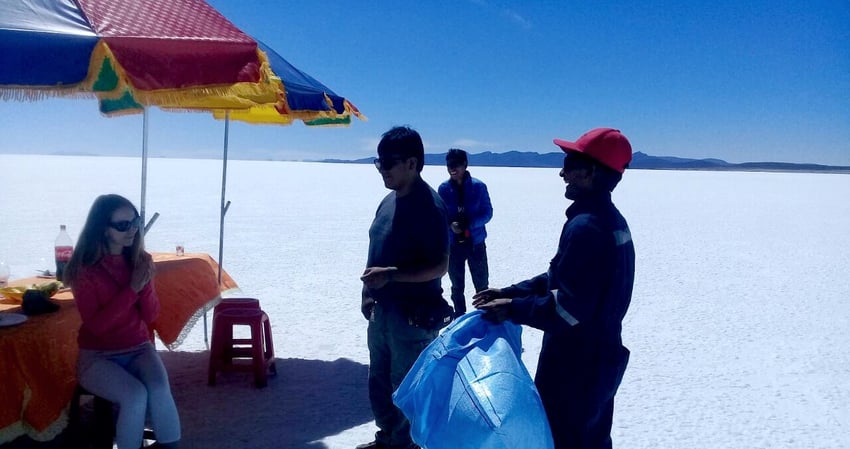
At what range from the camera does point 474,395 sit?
236cm

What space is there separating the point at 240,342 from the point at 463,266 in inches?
89.0

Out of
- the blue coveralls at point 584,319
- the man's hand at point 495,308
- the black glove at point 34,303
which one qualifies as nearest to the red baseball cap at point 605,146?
the blue coveralls at point 584,319

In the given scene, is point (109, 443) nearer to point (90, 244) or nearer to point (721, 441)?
point (90, 244)

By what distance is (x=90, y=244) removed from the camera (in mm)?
3316

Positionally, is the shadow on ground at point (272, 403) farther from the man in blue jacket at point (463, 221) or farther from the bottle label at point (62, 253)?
the man in blue jacket at point (463, 221)

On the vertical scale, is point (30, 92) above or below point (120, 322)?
above

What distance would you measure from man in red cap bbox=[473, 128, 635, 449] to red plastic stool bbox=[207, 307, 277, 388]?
2.38 metres

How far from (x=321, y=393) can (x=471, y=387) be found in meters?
2.46

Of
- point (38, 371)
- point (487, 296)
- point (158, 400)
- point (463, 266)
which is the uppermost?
point (487, 296)

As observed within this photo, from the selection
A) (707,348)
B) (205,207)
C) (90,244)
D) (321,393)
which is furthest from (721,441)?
(205,207)

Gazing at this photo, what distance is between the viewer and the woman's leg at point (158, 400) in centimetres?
325

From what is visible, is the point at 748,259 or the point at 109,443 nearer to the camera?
the point at 109,443

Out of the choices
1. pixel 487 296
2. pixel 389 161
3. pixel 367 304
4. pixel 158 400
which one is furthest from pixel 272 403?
pixel 487 296

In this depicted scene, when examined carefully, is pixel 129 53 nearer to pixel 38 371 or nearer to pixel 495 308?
pixel 38 371
